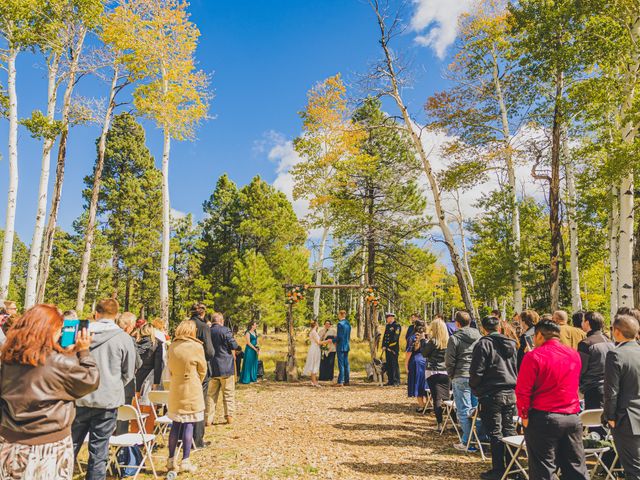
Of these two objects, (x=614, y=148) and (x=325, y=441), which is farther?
(x=614, y=148)

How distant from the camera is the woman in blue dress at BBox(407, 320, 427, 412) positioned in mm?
8852

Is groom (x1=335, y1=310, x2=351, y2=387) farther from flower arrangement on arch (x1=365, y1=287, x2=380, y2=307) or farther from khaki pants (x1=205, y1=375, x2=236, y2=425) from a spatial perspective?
khaki pants (x1=205, y1=375, x2=236, y2=425)

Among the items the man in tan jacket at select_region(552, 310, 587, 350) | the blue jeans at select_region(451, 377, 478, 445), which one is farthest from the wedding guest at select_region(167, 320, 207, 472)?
the man in tan jacket at select_region(552, 310, 587, 350)

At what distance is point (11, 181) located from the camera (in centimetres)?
1209

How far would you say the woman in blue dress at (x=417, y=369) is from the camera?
8.85 m

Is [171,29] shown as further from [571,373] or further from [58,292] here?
[58,292]

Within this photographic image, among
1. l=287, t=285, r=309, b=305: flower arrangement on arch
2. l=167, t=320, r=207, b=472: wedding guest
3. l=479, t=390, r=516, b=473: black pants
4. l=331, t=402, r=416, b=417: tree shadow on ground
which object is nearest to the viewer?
l=479, t=390, r=516, b=473: black pants

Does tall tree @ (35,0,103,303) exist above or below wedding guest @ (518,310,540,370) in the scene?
above

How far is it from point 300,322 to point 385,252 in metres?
19.4

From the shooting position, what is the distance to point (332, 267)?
2267cm

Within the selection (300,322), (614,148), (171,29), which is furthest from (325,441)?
(300,322)

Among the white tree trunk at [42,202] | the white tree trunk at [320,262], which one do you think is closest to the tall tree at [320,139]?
the white tree trunk at [320,262]

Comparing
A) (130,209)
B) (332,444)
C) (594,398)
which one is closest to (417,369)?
(332,444)

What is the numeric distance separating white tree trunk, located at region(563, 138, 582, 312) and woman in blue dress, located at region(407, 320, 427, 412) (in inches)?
318
